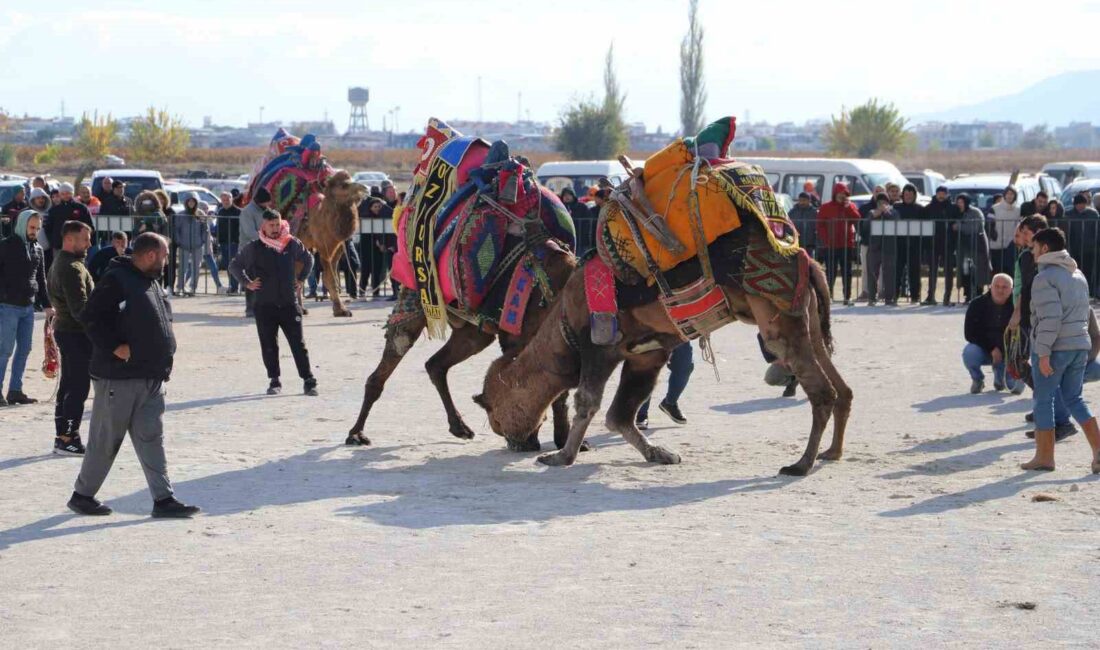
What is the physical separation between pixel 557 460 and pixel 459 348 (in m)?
1.41

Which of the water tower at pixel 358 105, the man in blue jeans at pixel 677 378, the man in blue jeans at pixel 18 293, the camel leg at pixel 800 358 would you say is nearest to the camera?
the camel leg at pixel 800 358

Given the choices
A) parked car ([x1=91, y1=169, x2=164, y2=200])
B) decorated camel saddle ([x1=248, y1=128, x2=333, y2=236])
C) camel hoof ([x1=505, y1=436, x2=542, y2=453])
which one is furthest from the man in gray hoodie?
parked car ([x1=91, y1=169, x2=164, y2=200])

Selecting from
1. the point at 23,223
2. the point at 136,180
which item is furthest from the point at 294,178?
the point at 136,180

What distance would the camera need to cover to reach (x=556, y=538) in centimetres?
802

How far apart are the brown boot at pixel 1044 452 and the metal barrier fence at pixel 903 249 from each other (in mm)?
11200

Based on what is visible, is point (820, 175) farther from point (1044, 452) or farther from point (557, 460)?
point (557, 460)

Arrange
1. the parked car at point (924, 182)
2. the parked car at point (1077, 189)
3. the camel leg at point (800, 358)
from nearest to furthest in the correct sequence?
the camel leg at point (800, 358), the parked car at point (1077, 189), the parked car at point (924, 182)

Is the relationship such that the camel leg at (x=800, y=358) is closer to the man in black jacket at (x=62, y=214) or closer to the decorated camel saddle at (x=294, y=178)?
the man in black jacket at (x=62, y=214)

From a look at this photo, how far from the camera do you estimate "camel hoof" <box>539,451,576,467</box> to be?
33.2 ft

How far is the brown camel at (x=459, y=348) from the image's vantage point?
10500mm

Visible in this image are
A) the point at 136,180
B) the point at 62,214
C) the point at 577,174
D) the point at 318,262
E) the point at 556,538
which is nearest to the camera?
the point at 556,538

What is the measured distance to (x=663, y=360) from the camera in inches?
403

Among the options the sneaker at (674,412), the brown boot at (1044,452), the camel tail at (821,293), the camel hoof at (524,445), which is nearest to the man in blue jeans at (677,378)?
the sneaker at (674,412)

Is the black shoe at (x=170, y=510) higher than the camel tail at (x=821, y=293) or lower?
lower
